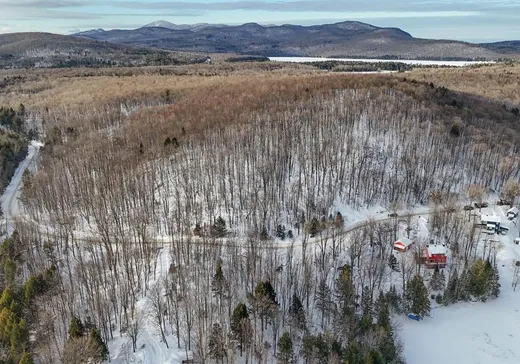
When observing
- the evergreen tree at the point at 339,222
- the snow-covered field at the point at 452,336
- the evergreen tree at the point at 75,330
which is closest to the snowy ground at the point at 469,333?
the snow-covered field at the point at 452,336

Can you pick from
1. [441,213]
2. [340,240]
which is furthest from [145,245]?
[441,213]

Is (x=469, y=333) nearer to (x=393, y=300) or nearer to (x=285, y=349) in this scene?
(x=393, y=300)

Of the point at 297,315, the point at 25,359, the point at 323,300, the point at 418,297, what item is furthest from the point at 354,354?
the point at 25,359

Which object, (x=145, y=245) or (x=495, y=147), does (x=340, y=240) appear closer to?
(x=145, y=245)

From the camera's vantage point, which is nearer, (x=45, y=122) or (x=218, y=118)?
(x=218, y=118)

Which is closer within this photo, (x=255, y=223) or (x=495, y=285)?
(x=495, y=285)

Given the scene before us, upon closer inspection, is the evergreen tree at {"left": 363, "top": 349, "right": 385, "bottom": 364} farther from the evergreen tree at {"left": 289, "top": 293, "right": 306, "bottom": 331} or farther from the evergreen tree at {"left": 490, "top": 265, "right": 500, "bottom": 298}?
the evergreen tree at {"left": 490, "top": 265, "right": 500, "bottom": 298}
